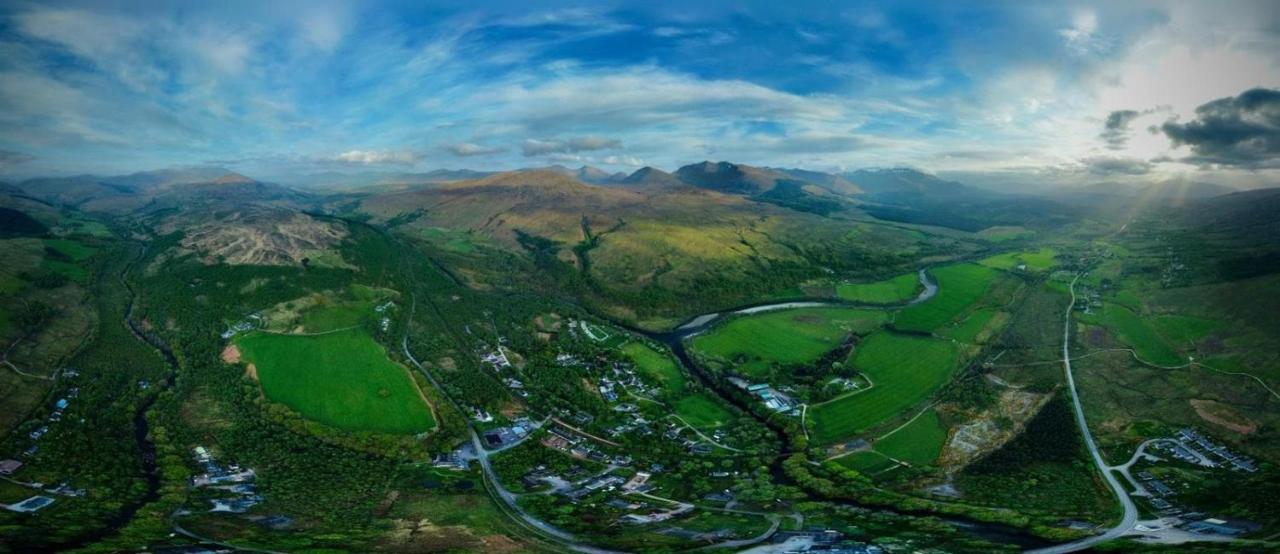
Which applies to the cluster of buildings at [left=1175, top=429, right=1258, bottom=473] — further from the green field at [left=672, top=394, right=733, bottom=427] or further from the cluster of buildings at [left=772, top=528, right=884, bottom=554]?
the green field at [left=672, top=394, right=733, bottom=427]

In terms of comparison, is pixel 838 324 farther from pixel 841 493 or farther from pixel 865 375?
pixel 841 493

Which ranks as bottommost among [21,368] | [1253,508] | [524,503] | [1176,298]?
[524,503]

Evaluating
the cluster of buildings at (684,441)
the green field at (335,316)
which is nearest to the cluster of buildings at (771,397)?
the cluster of buildings at (684,441)

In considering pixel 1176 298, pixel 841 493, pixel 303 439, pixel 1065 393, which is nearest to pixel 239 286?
pixel 303 439

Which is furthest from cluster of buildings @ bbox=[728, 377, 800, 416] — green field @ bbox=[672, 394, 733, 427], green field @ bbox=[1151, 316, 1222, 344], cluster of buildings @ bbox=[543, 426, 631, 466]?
green field @ bbox=[1151, 316, 1222, 344]

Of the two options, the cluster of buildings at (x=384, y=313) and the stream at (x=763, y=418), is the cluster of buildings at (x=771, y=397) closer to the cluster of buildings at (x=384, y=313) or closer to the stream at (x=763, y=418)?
the stream at (x=763, y=418)
